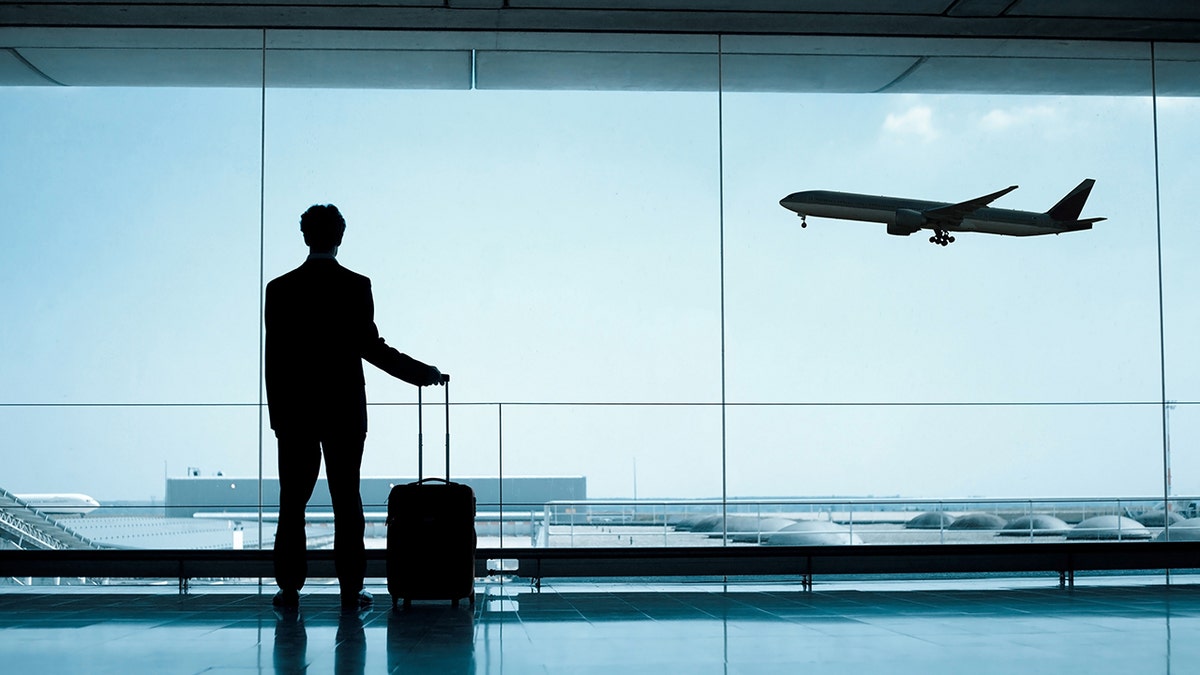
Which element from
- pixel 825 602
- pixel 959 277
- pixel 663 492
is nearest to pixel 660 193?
pixel 959 277

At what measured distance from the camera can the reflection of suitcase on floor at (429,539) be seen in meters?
2.97

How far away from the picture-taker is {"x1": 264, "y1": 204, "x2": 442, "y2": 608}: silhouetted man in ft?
9.70

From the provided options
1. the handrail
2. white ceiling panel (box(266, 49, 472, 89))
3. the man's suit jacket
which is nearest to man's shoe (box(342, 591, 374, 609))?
the man's suit jacket

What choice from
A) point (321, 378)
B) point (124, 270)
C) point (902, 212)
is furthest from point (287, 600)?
point (124, 270)

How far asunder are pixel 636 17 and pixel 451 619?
2.63 meters

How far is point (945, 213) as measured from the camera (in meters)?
7.47

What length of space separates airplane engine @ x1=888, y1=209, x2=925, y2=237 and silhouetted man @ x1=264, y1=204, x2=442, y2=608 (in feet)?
17.9

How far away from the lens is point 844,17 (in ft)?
14.6

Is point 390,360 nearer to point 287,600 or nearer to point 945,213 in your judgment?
→ point 287,600

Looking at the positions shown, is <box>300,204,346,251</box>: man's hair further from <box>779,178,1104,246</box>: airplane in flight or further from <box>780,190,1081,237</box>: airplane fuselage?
<box>780,190,1081,237</box>: airplane fuselage

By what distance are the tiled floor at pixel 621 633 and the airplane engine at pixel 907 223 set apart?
4.25 metres

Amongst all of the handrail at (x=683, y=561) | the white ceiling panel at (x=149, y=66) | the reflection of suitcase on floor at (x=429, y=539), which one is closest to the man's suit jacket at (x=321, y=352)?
the reflection of suitcase on floor at (x=429, y=539)

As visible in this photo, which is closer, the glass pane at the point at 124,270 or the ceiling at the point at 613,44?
the ceiling at the point at 613,44

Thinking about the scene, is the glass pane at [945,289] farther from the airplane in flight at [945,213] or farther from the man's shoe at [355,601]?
the man's shoe at [355,601]
